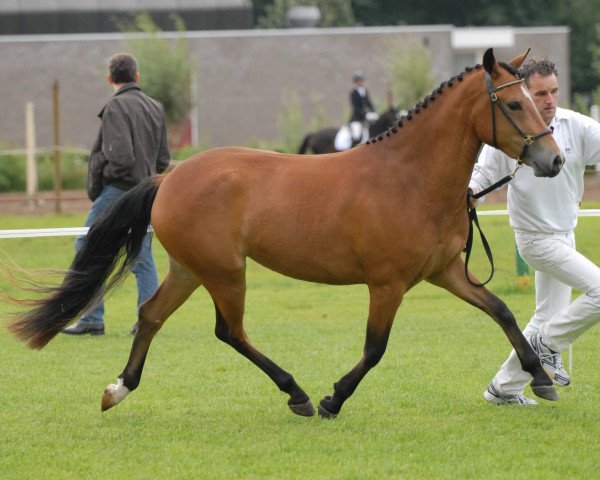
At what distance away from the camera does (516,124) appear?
5.75 meters

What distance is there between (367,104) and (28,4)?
18.0m

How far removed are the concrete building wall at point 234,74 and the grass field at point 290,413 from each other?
927 inches

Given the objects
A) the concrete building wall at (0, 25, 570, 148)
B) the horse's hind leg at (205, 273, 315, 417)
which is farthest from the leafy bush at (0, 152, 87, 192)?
the horse's hind leg at (205, 273, 315, 417)

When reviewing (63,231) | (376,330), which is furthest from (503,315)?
(63,231)

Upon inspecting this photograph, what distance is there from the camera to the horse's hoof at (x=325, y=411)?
20.7ft

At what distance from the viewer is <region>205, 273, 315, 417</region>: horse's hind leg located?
6406mm

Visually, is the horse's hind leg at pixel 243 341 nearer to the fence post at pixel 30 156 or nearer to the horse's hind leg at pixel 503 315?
the horse's hind leg at pixel 503 315

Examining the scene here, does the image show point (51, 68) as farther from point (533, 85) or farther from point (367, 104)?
point (533, 85)

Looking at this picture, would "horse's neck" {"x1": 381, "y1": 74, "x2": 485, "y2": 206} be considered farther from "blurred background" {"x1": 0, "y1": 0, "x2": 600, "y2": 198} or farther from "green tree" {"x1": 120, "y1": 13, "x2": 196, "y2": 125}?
"green tree" {"x1": 120, "y1": 13, "x2": 196, "y2": 125}

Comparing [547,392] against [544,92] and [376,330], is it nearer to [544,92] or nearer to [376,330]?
[376,330]

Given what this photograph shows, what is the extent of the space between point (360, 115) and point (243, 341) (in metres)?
18.5

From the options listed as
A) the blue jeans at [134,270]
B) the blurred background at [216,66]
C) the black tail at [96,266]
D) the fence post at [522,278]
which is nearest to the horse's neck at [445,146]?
the black tail at [96,266]

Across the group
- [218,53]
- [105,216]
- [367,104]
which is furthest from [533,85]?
[218,53]

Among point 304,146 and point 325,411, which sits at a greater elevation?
point 325,411
